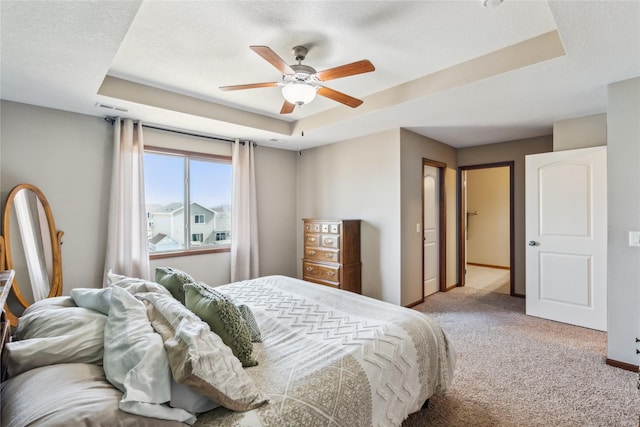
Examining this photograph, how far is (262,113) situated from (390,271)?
2.66 m

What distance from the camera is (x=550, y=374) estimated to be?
2346 millimetres

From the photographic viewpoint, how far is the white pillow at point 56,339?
1101 mm

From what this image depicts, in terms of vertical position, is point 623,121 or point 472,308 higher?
point 623,121

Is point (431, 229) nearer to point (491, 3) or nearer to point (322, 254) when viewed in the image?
point (322, 254)

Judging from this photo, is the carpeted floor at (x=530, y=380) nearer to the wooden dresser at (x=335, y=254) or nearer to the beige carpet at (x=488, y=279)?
the wooden dresser at (x=335, y=254)

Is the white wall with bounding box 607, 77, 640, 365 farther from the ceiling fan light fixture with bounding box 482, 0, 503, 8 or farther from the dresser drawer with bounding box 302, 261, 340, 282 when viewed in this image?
the dresser drawer with bounding box 302, 261, 340, 282

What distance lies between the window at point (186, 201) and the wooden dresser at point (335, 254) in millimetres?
1301

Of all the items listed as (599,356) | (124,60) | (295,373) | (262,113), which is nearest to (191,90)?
(124,60)

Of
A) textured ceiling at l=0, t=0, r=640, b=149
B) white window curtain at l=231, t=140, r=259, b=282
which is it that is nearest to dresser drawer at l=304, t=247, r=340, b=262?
white window curtain at l=231, t=140, r=259, b=282

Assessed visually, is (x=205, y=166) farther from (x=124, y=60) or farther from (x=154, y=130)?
(x=124, y=60)

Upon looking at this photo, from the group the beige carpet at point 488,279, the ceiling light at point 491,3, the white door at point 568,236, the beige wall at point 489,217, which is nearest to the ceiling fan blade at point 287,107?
the ceiling light at point 491,3

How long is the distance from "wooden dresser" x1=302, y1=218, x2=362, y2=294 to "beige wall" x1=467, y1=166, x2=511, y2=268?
386 cm

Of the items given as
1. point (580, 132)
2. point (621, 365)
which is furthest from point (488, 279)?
point (621, 365)

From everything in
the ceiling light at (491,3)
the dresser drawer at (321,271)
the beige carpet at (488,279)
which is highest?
the ceiling light at (491,3)
